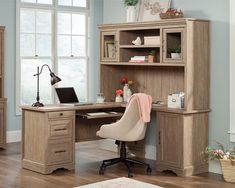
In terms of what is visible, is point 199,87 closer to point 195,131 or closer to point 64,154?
point 195,131

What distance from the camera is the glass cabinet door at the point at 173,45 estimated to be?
596 cm

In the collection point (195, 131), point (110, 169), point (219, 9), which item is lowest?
point (110, 169)

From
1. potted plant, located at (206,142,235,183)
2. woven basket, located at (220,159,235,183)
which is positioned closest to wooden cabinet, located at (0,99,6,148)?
potted plant, located at (206,142,235,183)

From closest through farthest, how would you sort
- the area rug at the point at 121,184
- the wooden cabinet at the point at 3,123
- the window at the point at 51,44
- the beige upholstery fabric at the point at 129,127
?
the area rug at the point at 121,184 < the beige upholstery fabric at the point at 129,127 < the wooden cabinet at the point at 3,123 < the window at the point at 51,44

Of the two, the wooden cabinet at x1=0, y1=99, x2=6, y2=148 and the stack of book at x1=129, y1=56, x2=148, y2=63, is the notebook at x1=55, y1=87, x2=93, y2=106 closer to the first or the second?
the stack of book at x1=129, y1=56, x2=148, y2=63

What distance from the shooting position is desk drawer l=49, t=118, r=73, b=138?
19.7 ft

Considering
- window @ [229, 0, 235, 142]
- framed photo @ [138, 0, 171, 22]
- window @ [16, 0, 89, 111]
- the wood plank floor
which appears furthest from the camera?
window @ [16, 0, 89, 111]

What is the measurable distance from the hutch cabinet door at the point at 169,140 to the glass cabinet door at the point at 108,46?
120cm

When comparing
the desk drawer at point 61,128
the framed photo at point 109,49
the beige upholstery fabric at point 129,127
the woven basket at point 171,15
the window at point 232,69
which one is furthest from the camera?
the framed photo at point 109,49

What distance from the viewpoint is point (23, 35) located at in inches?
327

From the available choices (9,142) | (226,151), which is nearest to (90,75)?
(9,142)

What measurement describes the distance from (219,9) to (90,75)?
140 inches

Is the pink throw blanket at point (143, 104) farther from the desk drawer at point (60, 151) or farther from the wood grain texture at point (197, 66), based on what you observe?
the desk drawer at point (60, 151)

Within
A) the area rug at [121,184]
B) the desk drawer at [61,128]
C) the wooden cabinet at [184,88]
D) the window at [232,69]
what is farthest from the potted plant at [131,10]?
the area rug at [121,184]
